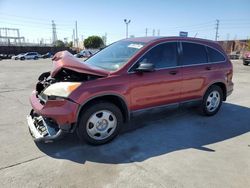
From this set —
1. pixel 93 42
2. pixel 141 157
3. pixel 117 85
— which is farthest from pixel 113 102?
pixel 93 42

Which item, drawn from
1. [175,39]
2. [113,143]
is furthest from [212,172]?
[175,39]

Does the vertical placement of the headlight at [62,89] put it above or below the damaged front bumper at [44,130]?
above

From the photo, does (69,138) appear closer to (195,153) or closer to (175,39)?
(195,153)

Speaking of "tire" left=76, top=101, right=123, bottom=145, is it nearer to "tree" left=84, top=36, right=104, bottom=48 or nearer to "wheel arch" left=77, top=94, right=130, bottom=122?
"wheel arch" left=77, top=94, right=130, bottom=122

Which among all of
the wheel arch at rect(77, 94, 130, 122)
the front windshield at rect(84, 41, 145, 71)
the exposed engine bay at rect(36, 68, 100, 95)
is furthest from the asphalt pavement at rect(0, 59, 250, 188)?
the front windshield at rect(84, 41, 145, 71)

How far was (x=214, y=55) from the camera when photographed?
547 centimetres

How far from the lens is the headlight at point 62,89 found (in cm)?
349

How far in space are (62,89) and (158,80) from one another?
1.73 metres

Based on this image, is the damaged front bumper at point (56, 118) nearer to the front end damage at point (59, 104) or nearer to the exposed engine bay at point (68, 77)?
the front end damage at point (59, 104)

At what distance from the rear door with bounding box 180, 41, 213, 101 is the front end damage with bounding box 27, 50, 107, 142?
6.40 ft

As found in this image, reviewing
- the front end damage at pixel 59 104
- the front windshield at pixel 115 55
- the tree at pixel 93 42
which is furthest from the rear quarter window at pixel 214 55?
the tree at pixel 93 42

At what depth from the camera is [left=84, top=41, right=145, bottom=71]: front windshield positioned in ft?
13.8

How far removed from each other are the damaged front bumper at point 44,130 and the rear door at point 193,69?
257cm

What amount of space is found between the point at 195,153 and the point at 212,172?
0.54 metres
